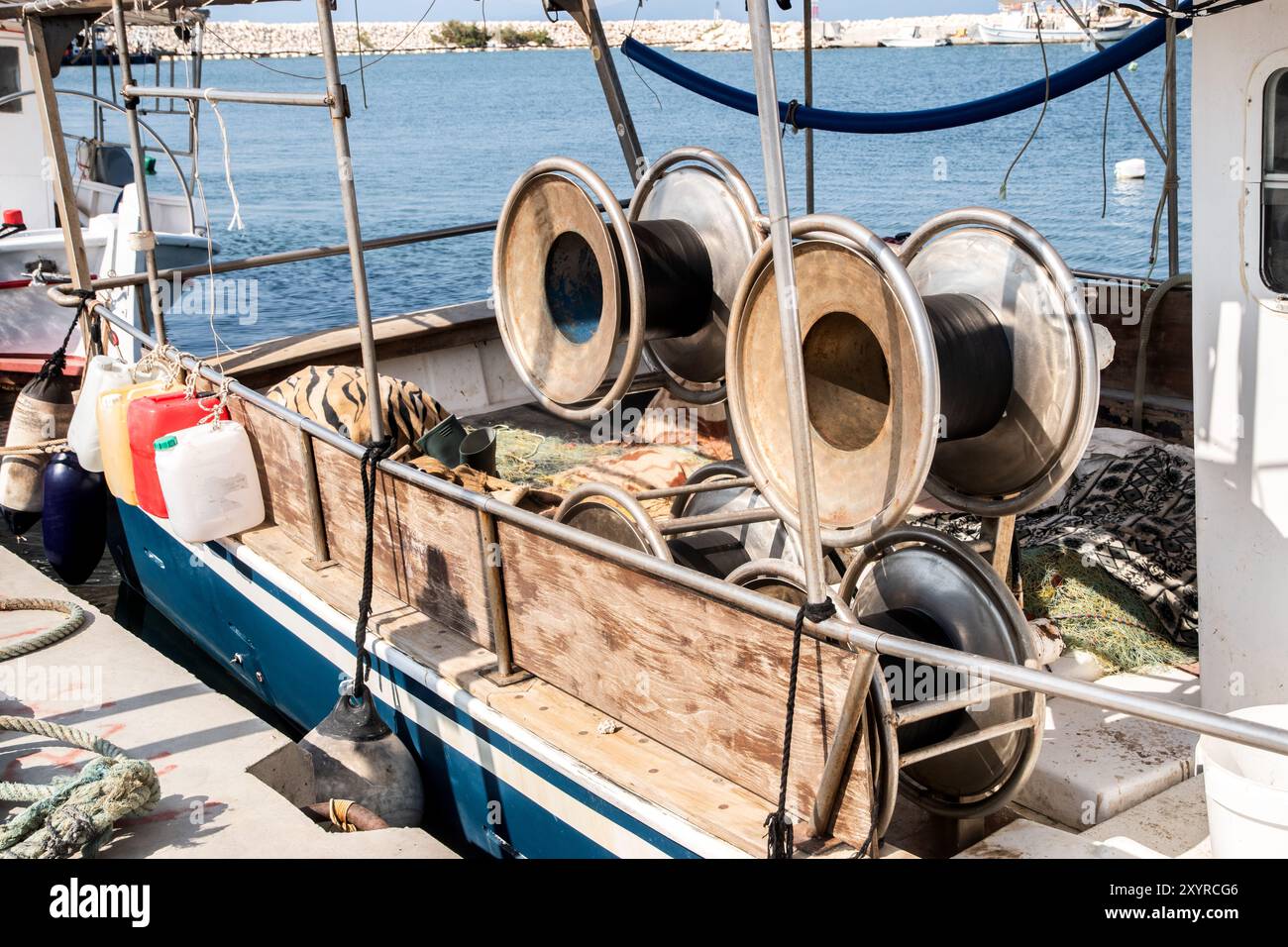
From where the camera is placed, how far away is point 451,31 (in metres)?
114

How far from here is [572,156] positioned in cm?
5669

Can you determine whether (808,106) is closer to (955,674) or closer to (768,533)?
(768,533)

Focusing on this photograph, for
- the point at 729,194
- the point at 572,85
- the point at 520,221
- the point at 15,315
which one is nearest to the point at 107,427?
the point at 520,221

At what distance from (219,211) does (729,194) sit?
36.4 metres

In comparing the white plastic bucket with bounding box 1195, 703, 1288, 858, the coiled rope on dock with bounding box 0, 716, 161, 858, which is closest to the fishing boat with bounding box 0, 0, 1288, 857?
the white plastic bucket with bounding box 1195, 703, 1288, 858

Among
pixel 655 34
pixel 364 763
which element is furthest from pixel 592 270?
pixel 655 34

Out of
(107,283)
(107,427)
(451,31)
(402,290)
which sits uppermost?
(451,31)

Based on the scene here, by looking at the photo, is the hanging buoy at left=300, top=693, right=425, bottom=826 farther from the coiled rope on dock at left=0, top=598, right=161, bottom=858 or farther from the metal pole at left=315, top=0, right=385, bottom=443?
the metal pole at left=315, top=0, right=385, bottom=443

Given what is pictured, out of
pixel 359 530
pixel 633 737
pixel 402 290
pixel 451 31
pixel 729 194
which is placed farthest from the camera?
pixel 451 31

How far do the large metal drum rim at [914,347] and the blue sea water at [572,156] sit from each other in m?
3.59

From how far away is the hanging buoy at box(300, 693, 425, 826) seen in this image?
5.15 metres

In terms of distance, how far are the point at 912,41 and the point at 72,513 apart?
5308 inches

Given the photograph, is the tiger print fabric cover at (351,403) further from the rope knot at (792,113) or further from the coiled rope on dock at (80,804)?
the rope knot at (792,113)
